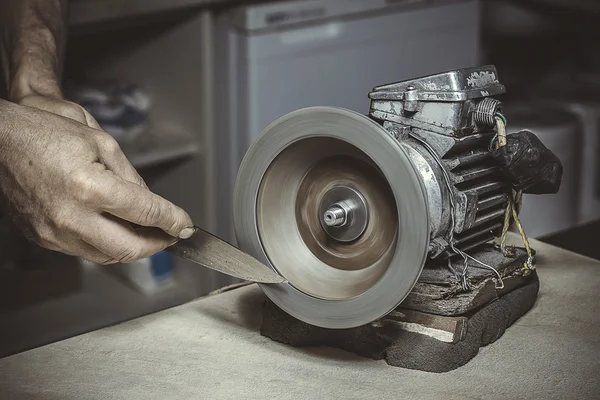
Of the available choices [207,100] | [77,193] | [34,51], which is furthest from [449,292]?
[207,100]

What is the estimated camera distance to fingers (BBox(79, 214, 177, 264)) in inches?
47.9

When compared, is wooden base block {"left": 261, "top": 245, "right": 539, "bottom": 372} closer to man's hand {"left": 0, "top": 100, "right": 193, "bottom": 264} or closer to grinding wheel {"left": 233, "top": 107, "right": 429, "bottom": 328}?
grinding wheel {"left": 233, "top": 107, "right": 429, "bottom": 328}

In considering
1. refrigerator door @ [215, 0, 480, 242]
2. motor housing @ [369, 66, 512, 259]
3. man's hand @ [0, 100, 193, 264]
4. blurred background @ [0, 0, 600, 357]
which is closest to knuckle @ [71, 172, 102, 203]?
man's hand @ [0, 100, 193, 264]

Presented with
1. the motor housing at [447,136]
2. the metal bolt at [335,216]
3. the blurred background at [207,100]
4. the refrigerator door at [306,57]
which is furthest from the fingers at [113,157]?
the refrigerator door at [306,57]

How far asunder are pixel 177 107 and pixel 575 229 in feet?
3.89

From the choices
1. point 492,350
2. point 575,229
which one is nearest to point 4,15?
point 492,350

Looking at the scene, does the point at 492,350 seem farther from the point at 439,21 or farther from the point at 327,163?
the point at 439,21

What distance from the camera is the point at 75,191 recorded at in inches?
46.5

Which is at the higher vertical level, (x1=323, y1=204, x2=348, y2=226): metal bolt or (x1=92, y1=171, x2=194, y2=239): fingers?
(x1=92, y1=171, x2=194, y2=239): fingers

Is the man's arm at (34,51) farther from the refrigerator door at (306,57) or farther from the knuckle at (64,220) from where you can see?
the refrigerator door at (306,57)

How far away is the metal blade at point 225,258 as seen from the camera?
130cm

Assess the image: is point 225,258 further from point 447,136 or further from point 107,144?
point 447,136

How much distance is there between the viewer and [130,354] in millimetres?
1347

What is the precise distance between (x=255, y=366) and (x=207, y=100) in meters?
1.30
